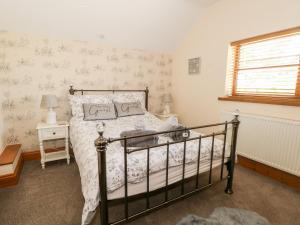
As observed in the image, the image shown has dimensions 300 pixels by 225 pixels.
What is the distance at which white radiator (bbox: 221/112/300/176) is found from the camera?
2002mm

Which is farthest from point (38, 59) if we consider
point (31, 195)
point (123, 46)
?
point (31, 195)

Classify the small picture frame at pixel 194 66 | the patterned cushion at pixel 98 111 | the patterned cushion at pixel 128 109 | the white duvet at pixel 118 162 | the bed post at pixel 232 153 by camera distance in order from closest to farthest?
the white duvet at pixel 118 162
the bed post at pixel 232 153
the patterned cushion at pixel 98 111
the patterned cushion at pixel 128 109
the small picture frame at pixel 194 66

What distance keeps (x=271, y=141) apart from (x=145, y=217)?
1698 mm

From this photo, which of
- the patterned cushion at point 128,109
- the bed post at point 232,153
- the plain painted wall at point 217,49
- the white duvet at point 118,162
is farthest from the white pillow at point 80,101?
the bed post at point 232,153

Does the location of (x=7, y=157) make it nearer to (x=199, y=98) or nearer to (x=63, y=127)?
(x=63, y=127)

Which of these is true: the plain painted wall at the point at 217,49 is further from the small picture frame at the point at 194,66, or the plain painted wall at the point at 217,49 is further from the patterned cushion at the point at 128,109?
the patterned cushion at the point at 128,109

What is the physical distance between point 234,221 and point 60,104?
2730 mm

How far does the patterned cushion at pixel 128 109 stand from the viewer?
Result: 9.41 feet

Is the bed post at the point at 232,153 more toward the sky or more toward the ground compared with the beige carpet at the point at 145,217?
more toward the sky

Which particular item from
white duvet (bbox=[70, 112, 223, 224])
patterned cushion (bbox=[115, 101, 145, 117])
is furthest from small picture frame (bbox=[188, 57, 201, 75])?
white duvet (bbox=[70, 112, 223, 224])

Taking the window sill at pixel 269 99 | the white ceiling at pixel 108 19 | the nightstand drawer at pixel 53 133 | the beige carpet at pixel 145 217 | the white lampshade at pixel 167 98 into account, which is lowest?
the beige carpet at pixel 145 217

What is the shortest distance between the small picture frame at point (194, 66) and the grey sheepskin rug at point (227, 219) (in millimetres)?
2307

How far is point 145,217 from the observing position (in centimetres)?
164

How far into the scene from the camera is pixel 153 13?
2836 millimetres
